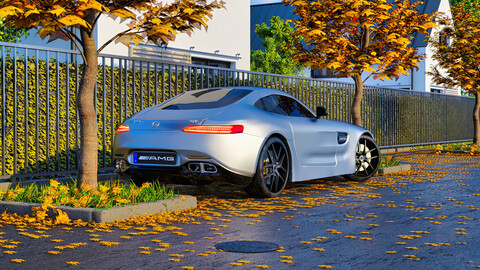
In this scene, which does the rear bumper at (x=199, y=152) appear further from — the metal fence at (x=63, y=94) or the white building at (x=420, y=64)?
the white building at (x=420, y=64)

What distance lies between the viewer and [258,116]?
8633 millimetres

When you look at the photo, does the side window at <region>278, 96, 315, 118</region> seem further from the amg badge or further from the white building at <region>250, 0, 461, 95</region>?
the white building at <region>250, 0, 461, 95</region>

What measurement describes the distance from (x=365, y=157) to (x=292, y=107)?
2389 mm

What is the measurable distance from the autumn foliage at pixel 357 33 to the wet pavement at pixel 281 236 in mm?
5873

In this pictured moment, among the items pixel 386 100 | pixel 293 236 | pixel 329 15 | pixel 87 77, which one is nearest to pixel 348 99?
pixel 386 100

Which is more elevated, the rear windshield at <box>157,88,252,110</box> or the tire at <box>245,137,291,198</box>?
the rear windshield at <box>157,88,252,110</box>

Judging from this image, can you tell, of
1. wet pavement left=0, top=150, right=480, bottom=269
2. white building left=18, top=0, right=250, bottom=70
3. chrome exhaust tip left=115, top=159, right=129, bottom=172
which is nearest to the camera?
wet pavement left=0, top=150, right=480, bottom=269

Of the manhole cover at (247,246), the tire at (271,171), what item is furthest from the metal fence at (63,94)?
the manhole cover at (247,246)

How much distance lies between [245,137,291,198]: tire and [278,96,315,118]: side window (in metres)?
0.85

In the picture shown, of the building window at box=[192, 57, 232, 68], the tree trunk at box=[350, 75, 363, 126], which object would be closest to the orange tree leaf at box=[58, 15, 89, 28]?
the tree trunk at box=[350, 75, 363, 126]

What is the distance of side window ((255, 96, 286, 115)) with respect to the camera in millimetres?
9163

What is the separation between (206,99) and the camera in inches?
355

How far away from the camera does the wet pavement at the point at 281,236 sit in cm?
495

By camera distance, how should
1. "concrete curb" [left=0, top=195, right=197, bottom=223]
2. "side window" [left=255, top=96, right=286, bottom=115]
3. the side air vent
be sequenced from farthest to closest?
the side air vent → "side window" [left=255, top=96, right=286, bottom=115] → "concrete curb" [left=0, top=195, right=197, bottom=223]
